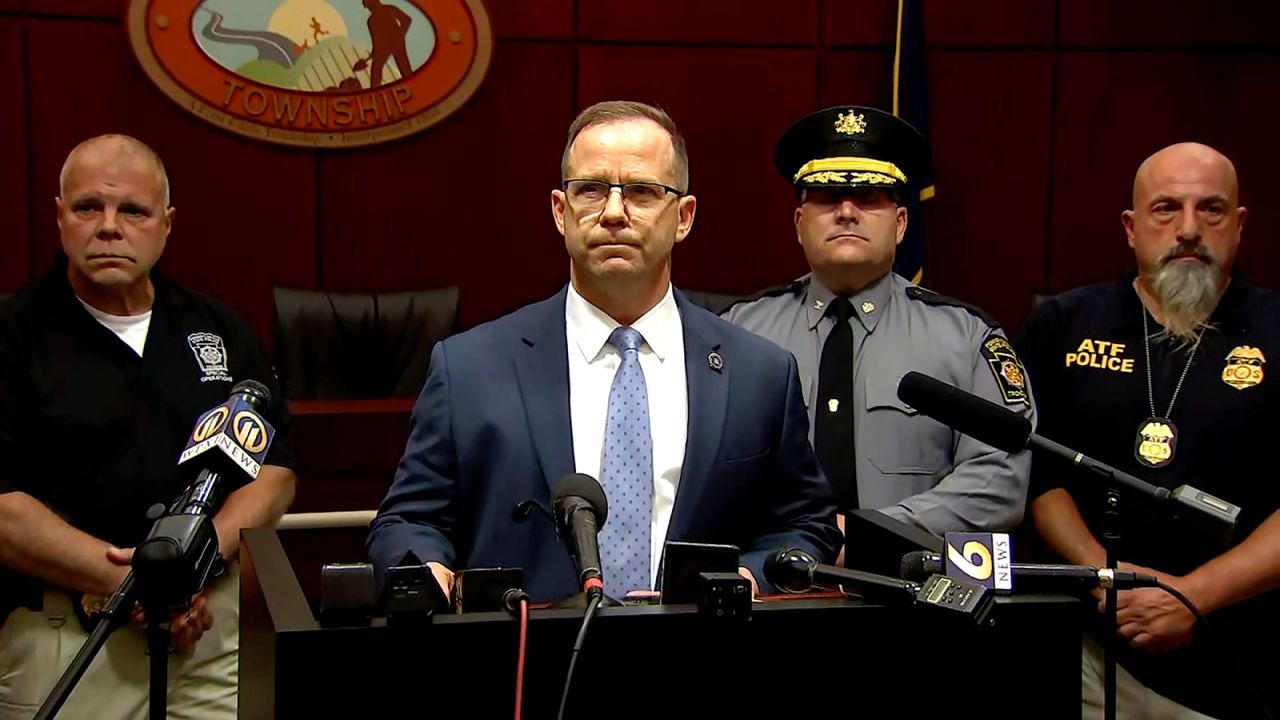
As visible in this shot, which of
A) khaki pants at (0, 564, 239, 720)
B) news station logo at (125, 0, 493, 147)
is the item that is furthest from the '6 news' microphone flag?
khaki pants at (0, 564, 239, 720)

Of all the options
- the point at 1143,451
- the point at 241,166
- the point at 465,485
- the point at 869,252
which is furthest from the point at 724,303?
the point at 465,485

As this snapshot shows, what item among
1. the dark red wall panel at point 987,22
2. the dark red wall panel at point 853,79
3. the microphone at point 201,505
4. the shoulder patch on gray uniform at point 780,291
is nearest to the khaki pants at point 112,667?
the microphone at point 201,505

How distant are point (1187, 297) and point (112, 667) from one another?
2441mm

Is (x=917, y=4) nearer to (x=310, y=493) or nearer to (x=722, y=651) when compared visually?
(x=310, y=493)

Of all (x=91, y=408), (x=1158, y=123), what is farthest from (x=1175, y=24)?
(x=91, y=408)

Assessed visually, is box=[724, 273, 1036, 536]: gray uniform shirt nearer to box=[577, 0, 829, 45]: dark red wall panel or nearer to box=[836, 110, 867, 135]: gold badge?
box=[836, 110, 867, 135]: gold badge

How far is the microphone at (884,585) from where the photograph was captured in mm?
1235

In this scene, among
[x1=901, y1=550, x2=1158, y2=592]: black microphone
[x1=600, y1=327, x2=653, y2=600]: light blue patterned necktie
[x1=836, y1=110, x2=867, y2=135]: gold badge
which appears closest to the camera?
[x1=901, y1=550, x2=1158, y2=592]: black microphone

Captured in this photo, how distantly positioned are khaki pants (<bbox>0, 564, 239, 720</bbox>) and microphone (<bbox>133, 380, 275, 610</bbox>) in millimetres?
1202

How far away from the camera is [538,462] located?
1.82 m

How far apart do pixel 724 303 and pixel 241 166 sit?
2029 mm

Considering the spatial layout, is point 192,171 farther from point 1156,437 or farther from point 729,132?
point 1156,437

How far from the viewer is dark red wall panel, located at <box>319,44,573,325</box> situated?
16.1 ft

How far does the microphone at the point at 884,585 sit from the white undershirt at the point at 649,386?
0.43 metres
